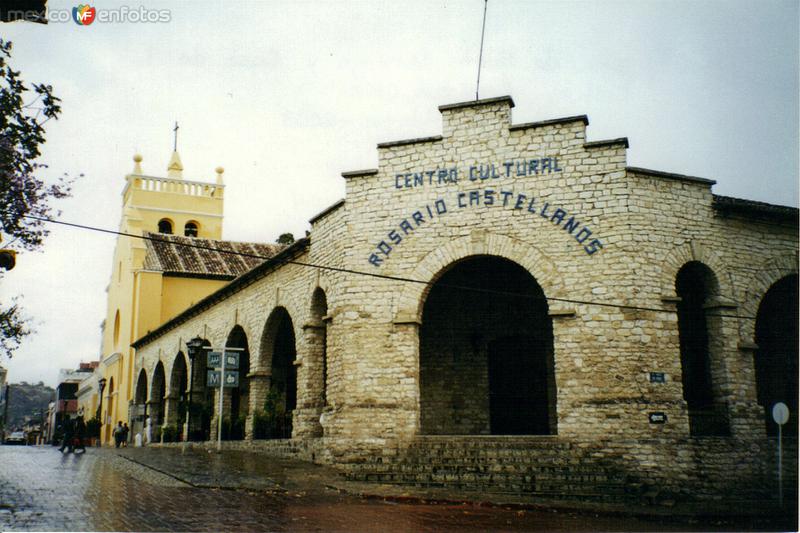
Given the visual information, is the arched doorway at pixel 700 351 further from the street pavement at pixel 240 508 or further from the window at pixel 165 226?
the window at pixel 165 226

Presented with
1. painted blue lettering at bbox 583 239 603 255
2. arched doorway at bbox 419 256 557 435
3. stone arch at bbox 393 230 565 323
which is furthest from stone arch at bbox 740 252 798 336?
arched doorway at bbox 419 256 557 435

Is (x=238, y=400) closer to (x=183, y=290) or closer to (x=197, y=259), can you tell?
(x=183, y=290)

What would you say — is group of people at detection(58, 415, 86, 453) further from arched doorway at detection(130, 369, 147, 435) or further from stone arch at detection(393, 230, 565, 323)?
stone arch at detection(393, 230, 565, 323)

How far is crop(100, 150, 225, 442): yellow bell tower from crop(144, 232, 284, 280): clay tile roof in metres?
0.55

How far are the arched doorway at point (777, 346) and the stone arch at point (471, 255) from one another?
213 inches

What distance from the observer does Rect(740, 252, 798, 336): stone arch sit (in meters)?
15.1

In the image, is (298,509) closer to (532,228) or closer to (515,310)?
(532,228)

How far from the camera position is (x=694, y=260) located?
14.9m

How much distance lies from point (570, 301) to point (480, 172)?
3.20 metres

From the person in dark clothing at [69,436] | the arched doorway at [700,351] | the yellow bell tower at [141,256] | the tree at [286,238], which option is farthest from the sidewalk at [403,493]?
the tree at [286,238]

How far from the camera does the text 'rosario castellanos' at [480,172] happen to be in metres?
15.2

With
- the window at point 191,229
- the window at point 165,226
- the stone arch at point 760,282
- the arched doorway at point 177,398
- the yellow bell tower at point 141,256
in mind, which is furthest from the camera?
the window at point 191,229

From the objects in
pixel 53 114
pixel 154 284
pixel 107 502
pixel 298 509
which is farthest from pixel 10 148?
pixel 154 284

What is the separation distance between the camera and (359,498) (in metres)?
12.3
